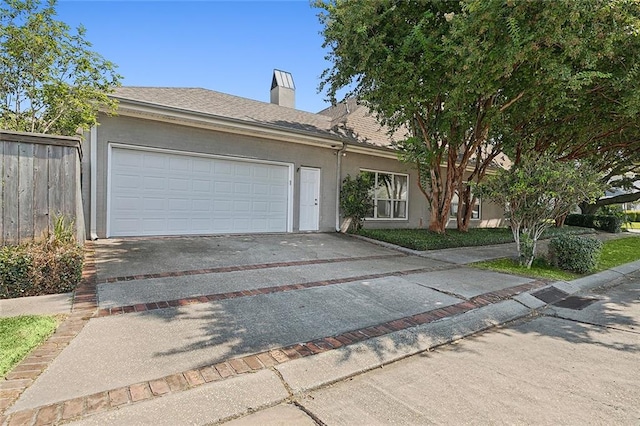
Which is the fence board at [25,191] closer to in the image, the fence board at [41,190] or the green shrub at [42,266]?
the fence board at [41,190]

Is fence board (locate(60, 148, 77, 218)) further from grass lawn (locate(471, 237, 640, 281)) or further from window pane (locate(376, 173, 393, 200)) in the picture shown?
window pane (locate(376, 173, 393, 200))

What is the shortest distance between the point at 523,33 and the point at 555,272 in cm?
496

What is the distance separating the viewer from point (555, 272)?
7.24 meters

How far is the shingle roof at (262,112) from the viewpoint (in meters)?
9.02

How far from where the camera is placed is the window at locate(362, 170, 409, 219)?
12.8 m

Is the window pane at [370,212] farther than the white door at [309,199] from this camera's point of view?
Yes

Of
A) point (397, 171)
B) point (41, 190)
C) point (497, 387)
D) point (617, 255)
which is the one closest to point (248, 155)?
point (41, 190)

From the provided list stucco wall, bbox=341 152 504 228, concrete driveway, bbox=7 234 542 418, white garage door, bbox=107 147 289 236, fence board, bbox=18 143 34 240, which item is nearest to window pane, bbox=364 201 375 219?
stucco wall, bbox=341 152 504 228

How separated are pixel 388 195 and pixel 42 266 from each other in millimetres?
11106

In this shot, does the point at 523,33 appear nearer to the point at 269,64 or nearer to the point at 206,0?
the point at 206,0

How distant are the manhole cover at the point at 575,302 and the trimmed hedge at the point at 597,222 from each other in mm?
16403

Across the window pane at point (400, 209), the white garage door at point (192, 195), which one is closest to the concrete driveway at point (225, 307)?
the white garage door at point (192, 195)

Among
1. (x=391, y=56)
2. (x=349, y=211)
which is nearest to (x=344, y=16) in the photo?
(x=391, y=56)

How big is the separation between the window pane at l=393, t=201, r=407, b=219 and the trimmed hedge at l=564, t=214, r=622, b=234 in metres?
12.7
